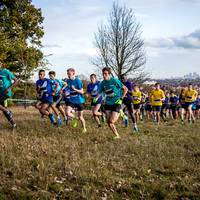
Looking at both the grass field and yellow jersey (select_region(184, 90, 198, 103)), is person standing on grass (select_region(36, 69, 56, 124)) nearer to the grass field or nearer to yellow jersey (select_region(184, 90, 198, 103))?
the grass field

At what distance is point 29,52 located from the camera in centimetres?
2644

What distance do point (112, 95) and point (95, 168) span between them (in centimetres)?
371

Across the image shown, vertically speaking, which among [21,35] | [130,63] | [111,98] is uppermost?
[21,35]

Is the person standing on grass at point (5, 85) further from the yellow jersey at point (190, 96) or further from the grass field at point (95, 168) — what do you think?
the yellow jersey at point (190, 96)

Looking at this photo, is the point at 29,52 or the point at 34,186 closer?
the point at 34,186

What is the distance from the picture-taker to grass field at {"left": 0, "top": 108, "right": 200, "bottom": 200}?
5.46 metres

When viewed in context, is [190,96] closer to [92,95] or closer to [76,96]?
[92,95]

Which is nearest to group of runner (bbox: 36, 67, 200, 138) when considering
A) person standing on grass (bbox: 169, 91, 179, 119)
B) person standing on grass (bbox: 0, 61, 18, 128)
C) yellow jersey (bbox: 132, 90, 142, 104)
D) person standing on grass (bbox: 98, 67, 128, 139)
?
person standing on grass (bbox: 98, 67, 128, 139)

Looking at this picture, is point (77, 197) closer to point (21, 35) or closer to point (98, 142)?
point (98, 142)

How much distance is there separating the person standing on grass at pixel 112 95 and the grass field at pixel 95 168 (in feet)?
2.43

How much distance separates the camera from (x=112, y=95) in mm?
9922

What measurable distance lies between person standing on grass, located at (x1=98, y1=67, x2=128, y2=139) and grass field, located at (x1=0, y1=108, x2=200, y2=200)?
0.74 metres

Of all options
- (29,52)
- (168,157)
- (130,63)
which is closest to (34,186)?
(168,157)

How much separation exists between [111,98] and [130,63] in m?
23.2
